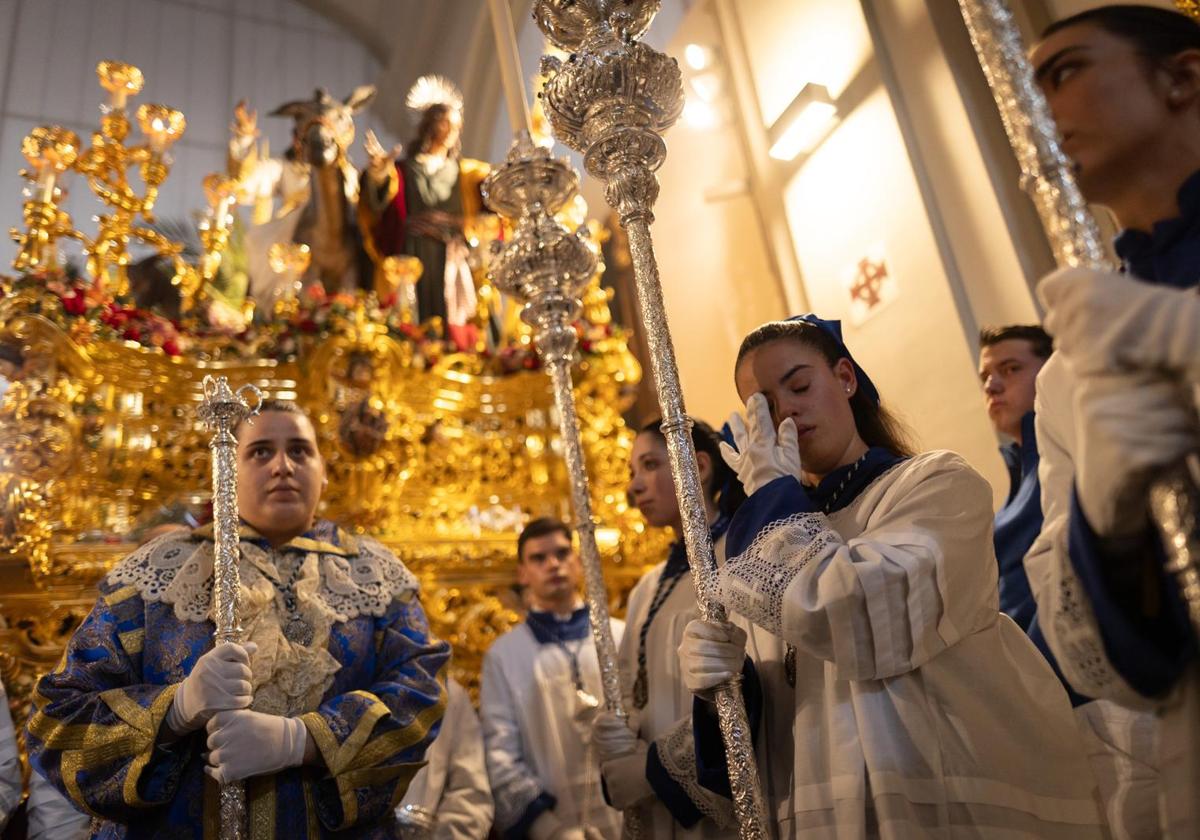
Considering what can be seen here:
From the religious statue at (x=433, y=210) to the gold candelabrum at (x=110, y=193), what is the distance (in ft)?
3.48

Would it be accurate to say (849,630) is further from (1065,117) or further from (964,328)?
(964,328)

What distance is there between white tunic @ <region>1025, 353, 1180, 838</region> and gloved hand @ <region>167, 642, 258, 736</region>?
164cm

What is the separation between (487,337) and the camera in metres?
5.98

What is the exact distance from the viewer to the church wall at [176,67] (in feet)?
27.6

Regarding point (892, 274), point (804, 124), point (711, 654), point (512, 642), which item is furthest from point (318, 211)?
point (711, 654)

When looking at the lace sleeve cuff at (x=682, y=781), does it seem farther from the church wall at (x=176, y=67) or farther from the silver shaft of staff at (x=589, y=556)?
the church wall at (x=176, y=67)

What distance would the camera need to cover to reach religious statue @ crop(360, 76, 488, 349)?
6148mm

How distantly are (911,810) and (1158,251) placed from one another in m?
1.02

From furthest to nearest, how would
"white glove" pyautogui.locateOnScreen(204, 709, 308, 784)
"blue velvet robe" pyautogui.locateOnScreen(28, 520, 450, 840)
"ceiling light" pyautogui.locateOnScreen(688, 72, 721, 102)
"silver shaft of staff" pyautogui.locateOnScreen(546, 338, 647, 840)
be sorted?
"ceiling light" pyautogui.locateOnScreen(688, 72, 721, 102), "silver shaft of staff" pyautogui.locateOnScreen(546, 338, 647, 840), "blue velvet robe" pyautogui.locateOnScreen(28, 520, 450, 840), "white glove" pyautogui.locateOnScreen(204, 709, 308, 784)

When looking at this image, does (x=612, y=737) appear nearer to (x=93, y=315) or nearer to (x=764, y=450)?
(x=764, y=450)

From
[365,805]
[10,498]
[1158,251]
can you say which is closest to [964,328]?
[1158,251]

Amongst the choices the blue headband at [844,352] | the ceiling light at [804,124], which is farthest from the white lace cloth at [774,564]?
the ceiling light at [804,124]

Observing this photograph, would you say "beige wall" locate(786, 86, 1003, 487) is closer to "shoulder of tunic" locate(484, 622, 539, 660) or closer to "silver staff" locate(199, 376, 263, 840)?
"shoulder of tunic" locate(484, 622, 539, 660)

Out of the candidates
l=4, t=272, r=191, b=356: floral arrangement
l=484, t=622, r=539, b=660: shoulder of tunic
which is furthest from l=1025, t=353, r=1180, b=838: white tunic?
l=4, t=272, r=191, b=356: floral arrangement
